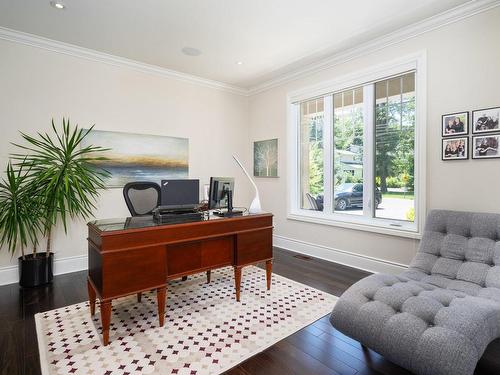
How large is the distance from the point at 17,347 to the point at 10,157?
2238mm

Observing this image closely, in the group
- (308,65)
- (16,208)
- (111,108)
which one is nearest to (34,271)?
(16,208)

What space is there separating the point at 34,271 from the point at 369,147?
4.24 m

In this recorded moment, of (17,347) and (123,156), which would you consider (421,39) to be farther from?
(17,347)

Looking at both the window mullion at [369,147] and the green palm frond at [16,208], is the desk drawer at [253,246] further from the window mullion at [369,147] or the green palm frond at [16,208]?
the green palm frond at [16,208]

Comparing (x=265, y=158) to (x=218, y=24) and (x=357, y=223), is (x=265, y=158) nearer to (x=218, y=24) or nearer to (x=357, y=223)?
(x=357, y=223)

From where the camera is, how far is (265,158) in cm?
507

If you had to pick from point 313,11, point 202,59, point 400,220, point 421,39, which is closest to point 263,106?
point 202,59

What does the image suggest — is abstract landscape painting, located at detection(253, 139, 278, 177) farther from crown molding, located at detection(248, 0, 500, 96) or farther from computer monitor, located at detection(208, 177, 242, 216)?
computer monitor, located at detection(208, 177, 242, 216)

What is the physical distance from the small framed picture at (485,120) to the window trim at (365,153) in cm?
44

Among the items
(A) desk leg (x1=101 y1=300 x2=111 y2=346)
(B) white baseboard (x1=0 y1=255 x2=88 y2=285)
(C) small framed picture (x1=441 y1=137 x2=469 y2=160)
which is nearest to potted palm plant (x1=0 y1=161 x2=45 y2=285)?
(B) white baseboard (x1=0 y1=255 x2=88 y2=285)

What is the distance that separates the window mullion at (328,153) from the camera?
4137 mm

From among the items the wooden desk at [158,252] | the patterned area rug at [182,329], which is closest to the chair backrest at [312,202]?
the patterned area rug at [182,329]

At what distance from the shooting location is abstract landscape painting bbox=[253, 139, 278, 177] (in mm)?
4895

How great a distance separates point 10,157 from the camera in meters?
3.24
